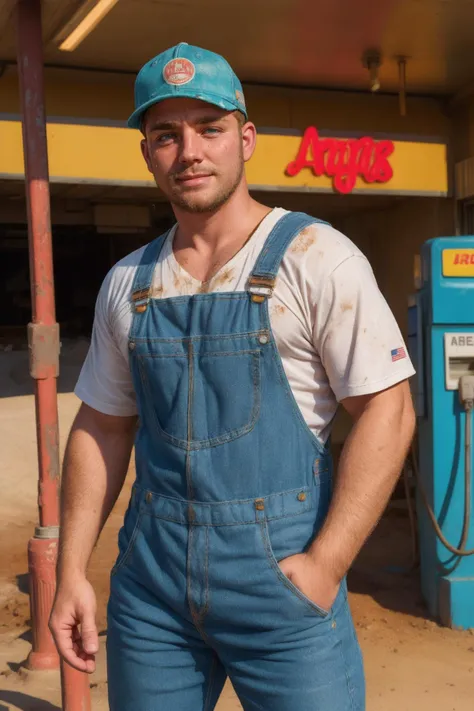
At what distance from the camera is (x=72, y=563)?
2074 mm

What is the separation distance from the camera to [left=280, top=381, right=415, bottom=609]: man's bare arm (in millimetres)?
1791

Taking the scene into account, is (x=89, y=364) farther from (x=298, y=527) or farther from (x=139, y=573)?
(x=298, y=527)

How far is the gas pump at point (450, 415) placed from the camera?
16.2 feet

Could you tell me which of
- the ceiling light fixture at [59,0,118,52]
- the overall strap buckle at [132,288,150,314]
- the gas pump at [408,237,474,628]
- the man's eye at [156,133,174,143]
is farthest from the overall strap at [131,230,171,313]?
the gas pump at [408,237,474,628]

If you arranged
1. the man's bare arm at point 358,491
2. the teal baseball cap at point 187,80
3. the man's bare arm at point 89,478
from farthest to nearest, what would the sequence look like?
the man's bare arm at point 89,478, the teal baseball cap at point 187,80, the man's bare arm at point 358,491

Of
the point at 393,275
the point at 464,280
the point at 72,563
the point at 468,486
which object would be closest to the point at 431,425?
the point at 468,486

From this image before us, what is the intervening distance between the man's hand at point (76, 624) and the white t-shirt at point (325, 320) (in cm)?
65

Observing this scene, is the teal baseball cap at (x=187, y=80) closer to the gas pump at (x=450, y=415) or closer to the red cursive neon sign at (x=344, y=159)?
the gas pump at (x=450, y=415)

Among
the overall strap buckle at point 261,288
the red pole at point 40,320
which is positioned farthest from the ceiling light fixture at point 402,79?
the overall strap buckle at point 261,288

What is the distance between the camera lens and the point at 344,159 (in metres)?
10.2

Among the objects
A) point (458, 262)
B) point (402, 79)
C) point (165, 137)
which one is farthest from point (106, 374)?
point (402, 79)

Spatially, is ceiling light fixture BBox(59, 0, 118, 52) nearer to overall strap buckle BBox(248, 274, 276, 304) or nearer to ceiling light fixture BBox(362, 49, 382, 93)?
overall strap buckle BBox(248, 274, 276, 304)

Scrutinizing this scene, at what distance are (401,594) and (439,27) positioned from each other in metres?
5.47

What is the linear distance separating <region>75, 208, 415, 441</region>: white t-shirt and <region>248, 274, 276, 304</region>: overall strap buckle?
0.01 meters
